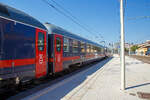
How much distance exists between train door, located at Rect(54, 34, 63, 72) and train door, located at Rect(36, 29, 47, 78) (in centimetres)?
108

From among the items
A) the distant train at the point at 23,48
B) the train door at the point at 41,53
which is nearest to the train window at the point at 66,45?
the distant train at the point at 23,48

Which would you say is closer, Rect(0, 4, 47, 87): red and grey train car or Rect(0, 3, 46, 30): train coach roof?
Rect(0, 4, 47, 87): red and grey train car

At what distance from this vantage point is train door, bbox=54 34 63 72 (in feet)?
25.9

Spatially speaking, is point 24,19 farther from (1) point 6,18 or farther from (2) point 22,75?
(2) point 22,75

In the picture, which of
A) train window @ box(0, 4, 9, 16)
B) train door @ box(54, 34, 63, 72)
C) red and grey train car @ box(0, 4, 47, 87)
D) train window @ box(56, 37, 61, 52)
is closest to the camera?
red and grey train car @ box(0, 4, 47, 87)

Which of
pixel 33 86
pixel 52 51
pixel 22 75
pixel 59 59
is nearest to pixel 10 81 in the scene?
pixel 22 75

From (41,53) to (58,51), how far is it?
175 cm

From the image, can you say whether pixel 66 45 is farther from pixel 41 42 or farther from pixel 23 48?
pixel 23 48

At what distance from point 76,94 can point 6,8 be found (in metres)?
3.97

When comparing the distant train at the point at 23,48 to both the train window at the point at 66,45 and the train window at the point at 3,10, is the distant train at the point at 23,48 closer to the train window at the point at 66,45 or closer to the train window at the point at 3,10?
the train window at the point at 3,10

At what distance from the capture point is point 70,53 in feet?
33.0

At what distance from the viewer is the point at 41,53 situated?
21.5 feet

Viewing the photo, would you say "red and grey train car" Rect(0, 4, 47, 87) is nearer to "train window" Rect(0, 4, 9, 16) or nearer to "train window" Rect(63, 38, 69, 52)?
"train window" Rect(0, 4, 9, 16)

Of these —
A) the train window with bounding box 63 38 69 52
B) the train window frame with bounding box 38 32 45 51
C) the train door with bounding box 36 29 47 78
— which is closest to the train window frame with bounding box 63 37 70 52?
the train window with bounding box 63 38 69 52
